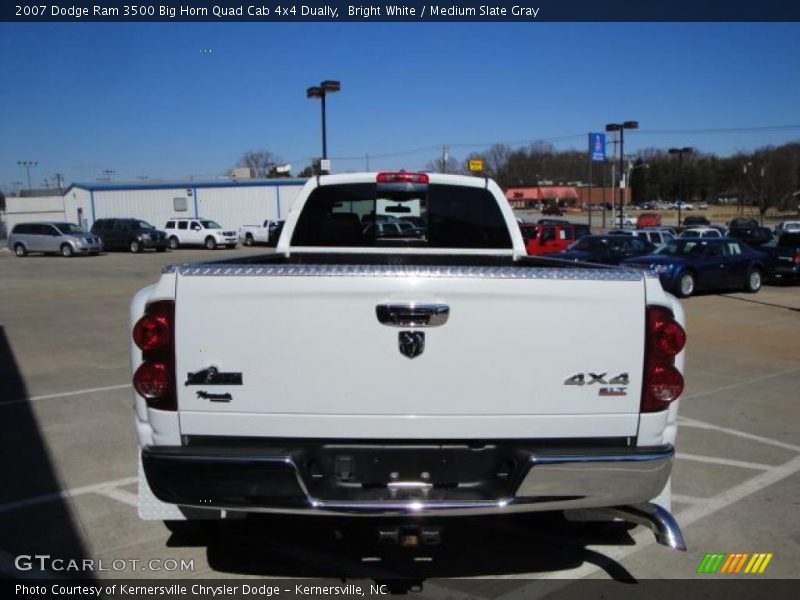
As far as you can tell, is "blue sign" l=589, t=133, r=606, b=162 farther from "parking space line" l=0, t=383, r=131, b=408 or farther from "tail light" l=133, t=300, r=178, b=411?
"tail light" l=133, t=300, r=178, b=411

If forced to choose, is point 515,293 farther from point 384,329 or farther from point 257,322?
point 257,322

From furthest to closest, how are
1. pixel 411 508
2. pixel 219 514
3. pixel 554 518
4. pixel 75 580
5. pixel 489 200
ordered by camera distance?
1. pixel 489 200
2. pixel 554 518
3. pixel 75 580
4. pixel 219 514
5. pixel 411 508

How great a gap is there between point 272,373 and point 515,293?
1.07 meters

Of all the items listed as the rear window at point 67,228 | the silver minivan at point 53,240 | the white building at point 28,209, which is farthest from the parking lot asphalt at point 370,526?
the white building at point 28,209

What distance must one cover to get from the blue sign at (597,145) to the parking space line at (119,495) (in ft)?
147

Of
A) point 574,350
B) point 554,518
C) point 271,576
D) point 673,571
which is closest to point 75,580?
point 271,576

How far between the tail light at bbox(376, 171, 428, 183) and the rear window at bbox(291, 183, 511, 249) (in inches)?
3.2

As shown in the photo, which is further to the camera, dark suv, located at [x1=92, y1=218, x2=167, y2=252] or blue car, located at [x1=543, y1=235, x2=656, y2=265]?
dark suv, located at [x1=92, y1=218, x2=167, y2=252]

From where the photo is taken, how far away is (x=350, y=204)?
5.75m

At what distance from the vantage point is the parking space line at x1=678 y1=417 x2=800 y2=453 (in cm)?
618

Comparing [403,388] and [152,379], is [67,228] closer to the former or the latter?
[152,379]

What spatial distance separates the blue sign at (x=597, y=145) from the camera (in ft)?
151

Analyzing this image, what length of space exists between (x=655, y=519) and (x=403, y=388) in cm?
128

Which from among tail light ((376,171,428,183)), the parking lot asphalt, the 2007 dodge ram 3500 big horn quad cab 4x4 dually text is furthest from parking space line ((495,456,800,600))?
tail light ((376,171,428,183))
